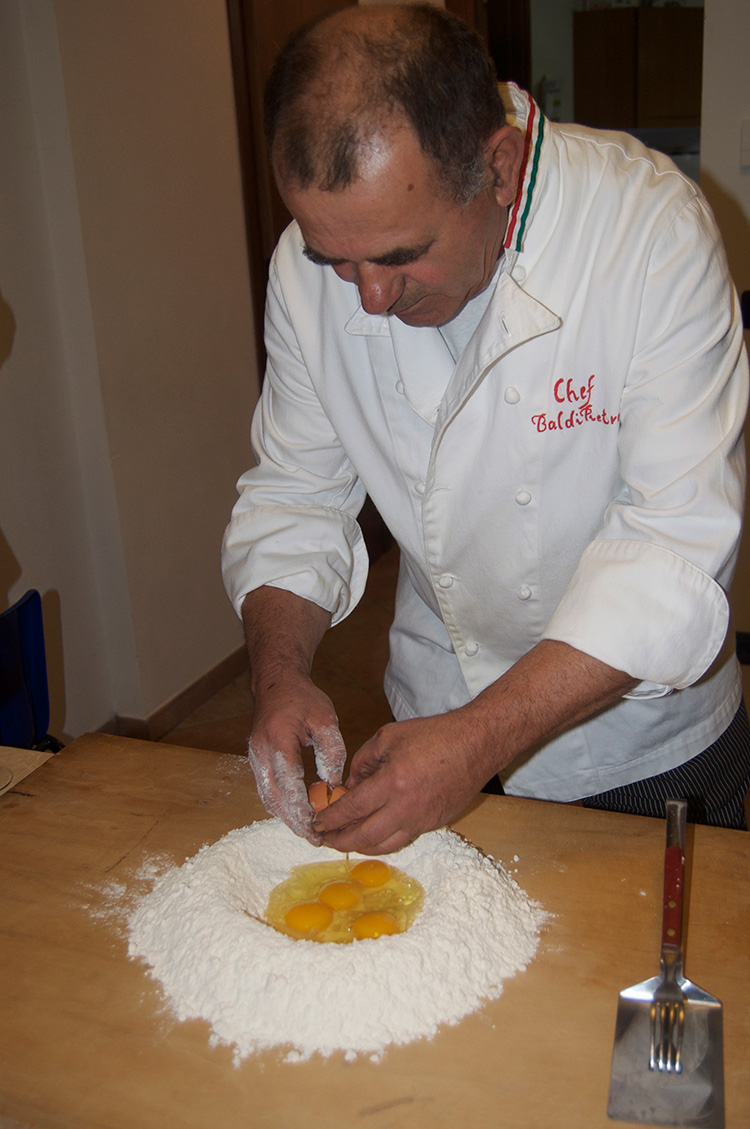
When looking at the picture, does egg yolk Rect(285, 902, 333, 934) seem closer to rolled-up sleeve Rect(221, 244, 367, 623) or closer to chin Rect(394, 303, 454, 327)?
rolled-up sleeve Rect(221, 244, 367, 623)

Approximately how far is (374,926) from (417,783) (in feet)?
0.56

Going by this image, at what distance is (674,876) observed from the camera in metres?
0.95

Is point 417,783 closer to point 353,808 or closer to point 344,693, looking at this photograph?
point 353,808

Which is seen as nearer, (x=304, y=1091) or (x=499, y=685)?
(x=304, y=1091)

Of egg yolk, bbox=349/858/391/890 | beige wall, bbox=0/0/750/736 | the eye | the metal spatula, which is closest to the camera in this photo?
the metal spatula

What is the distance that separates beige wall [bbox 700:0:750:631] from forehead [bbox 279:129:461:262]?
1.45 metres

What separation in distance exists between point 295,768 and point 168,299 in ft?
6.46

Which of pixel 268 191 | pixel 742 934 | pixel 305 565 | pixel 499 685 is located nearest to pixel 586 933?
pixel 742 934

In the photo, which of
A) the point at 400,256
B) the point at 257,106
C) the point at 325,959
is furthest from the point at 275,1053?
the point at 257,106

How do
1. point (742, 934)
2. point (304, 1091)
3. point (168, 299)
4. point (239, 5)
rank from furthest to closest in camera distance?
point (239, 5) → point (168, 299) → point (742, 934) → point (304, 1091)

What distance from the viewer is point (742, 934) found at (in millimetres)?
946

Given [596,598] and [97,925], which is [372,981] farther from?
[596,598]

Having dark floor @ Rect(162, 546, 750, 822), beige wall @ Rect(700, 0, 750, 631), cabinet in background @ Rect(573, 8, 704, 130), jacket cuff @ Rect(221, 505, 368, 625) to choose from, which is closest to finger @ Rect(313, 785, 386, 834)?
jacket cuff @ Rect(221, 505, 368, 625)

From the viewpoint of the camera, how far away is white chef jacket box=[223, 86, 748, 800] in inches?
39.6
